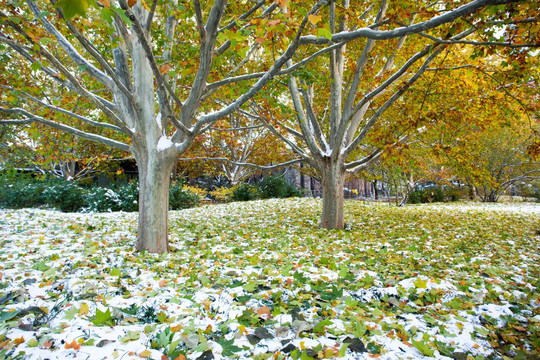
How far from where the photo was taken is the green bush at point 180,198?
1191 cm

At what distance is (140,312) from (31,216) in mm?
6868

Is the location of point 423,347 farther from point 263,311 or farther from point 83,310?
point 83,310

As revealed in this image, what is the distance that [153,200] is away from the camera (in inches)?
173

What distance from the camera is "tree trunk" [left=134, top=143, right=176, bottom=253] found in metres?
4.39

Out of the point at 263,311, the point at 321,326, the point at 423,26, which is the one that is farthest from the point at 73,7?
the point at 423,26

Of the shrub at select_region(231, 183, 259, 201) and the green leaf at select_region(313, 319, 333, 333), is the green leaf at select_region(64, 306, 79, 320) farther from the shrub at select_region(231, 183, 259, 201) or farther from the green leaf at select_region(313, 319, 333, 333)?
the shrub at select_region(231, 183, 259, 201)

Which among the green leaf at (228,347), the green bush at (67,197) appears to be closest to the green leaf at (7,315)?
the green leaf at (228,347)

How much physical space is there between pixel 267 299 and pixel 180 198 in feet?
33.7

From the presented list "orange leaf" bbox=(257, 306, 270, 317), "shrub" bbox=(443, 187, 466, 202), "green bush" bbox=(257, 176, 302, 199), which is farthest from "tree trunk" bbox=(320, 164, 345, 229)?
"shrub" bbox=(443, 187, 466, 202)

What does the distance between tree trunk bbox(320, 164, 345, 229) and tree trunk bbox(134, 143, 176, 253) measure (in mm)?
3641

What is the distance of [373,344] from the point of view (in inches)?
79.0

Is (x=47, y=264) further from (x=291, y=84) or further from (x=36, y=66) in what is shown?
(x=291, y=84)

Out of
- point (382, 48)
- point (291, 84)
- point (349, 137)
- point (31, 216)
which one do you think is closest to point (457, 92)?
point (382, 48)

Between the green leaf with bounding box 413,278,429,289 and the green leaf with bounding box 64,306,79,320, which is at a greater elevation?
the green leaf with bounding box 64,306,79,320
